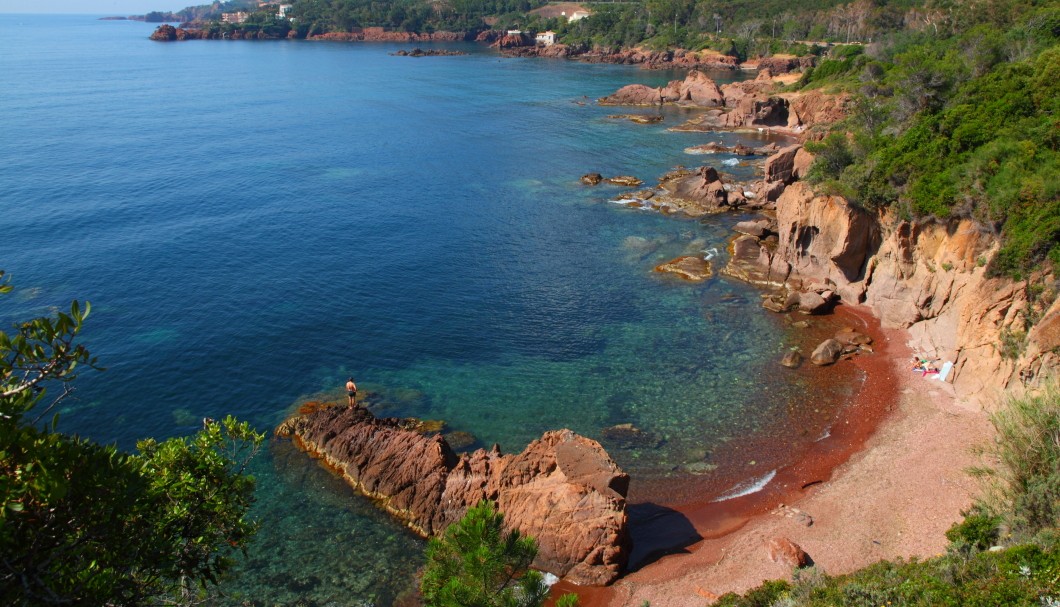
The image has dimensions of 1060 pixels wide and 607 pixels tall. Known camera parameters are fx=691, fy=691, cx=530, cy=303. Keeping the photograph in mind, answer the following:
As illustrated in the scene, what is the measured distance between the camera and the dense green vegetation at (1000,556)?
612 inches

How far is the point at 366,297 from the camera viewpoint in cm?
4647

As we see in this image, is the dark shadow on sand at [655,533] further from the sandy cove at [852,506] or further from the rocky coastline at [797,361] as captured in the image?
the rocky coastline at [797,361]

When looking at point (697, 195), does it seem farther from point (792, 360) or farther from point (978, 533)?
point (978, 533)

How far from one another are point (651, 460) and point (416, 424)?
11230mm

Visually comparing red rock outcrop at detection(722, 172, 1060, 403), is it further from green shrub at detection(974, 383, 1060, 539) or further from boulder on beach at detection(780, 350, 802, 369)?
green shrub at detection(974, 383, 1060, 539)

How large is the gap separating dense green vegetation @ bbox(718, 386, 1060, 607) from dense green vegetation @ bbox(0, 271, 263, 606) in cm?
1472

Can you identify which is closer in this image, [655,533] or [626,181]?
[655,533]

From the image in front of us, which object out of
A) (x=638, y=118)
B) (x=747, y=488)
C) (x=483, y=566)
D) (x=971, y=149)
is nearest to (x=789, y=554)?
(x=747, y=488)

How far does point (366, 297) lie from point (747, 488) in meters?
27.8

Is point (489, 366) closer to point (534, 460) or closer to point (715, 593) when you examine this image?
point (534, 460)

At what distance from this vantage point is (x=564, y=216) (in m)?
62.4

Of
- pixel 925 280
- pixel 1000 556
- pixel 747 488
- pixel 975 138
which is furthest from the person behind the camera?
pixel 975 138

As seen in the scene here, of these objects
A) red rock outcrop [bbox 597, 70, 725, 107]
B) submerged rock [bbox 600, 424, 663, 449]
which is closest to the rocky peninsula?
submerged rock [bbox 600, 424, 663, 449]

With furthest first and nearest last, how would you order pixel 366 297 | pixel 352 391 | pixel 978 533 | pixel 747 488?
pixel 366 297 < pixel 352 391 < pixel 747 488 < pixel 978 533
